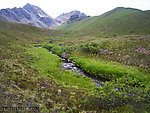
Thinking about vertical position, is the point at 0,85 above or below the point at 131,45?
below

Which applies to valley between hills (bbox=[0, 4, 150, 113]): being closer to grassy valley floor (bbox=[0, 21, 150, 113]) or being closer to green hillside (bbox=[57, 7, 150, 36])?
grassy valley floor (bbox=[0, 21, 150, 113])

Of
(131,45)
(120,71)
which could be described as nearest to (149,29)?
(131,45)

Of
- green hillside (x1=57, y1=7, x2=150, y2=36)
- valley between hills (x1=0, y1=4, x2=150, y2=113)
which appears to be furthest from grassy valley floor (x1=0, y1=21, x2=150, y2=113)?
green hillside (x1=57, y1=7, x2=150, y2=36)

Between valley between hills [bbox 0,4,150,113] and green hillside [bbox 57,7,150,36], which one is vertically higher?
green hillside [bbox 57,7,150,36]

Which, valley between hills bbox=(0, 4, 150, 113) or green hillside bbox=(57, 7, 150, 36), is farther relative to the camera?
green hillside bbox=(57, 7, 150, 36)

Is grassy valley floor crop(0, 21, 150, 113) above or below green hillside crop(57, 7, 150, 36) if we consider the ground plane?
below

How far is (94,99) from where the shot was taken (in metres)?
11.9

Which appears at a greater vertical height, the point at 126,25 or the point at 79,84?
the point at 126,25

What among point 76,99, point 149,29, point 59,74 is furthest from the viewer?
point 149,29

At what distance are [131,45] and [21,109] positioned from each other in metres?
41.6

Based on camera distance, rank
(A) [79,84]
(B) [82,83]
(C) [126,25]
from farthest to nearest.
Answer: (C) [126,25]
(B) [82,83]
(A) [79,84]

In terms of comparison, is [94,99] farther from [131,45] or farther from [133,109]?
[131,45]

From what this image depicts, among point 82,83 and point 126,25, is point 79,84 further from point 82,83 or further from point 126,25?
point 126,25

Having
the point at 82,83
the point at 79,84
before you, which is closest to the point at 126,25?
the point at 82,83
